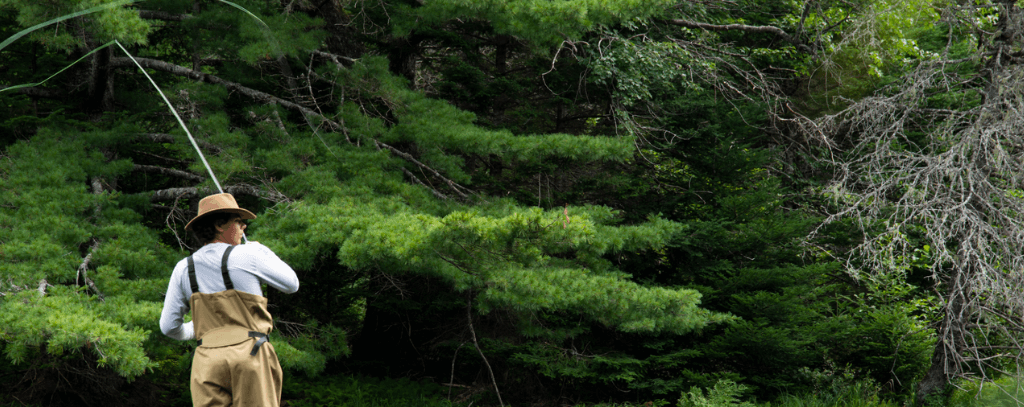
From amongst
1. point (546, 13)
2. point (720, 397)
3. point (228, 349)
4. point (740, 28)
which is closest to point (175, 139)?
point (546, 13)

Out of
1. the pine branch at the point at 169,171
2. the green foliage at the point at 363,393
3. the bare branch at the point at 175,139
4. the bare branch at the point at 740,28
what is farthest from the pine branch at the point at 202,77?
the bare branch at the point at 740,28

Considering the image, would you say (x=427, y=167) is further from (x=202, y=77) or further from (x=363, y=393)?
(x=363, y=393)

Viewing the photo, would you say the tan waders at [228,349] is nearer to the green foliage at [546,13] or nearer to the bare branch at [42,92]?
the green foliage at [546,13]

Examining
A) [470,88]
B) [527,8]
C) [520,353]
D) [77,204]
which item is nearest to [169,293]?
[77,204]

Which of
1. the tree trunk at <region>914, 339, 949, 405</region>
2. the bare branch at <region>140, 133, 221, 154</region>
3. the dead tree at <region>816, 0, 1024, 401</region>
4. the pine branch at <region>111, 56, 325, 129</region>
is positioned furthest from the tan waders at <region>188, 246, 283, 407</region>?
the tree trunk at <region>914, 339, 949, 405</region>

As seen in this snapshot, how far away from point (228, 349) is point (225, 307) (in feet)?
0.58

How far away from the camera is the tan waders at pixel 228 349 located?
274 centimetres

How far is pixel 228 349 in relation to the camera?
9.02 ft

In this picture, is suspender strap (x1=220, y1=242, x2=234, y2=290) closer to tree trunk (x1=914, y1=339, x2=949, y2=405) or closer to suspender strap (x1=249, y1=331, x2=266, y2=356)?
suspender strap (x1=249, y1=331, x2=266, y2=356)

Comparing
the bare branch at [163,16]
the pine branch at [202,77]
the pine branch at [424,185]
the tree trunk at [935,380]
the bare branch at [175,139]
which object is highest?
the bare branch at [163,16]

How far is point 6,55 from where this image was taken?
24.6ft

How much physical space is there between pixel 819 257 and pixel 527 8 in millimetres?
4817

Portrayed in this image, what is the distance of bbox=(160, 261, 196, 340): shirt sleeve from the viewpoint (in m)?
2.80

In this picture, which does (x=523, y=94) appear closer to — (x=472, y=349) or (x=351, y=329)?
(x=472, y=349)
